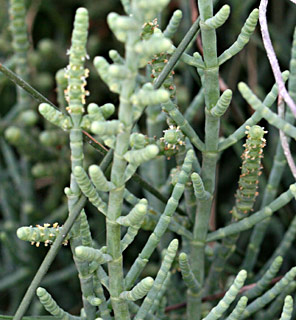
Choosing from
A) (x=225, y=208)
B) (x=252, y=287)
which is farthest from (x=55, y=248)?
(x=225, y=208)

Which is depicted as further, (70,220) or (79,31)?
(70,220)

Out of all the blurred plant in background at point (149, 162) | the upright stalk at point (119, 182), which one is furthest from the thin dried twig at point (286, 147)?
the upright stalk at point (119, 182)

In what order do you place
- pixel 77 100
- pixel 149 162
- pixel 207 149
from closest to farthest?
pixel 77 100 → pixel 207 149 → pixel 149 162

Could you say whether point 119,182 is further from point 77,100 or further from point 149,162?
point 149,162

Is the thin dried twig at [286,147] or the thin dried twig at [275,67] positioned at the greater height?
Result: the thin dried twig at [275,67]

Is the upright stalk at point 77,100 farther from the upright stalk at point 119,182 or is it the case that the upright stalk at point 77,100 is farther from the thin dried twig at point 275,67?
the thin dried twig at point 275,67

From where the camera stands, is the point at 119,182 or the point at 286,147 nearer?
the point at 119,182

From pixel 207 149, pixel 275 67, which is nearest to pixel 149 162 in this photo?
pixel 207 149

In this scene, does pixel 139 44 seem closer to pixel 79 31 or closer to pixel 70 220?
pixel 79 31
